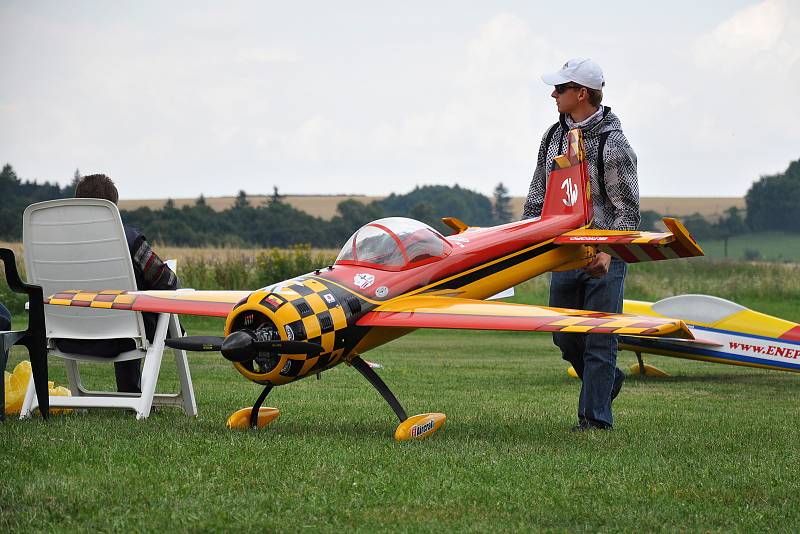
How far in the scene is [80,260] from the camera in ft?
24.0

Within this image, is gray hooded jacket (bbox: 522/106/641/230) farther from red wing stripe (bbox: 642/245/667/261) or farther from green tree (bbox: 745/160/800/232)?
green tree (bbox: 745/160/800/232)

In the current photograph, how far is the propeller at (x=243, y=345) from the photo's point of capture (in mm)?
6184

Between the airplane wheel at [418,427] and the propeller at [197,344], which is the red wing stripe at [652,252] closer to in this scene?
the airplane wheel at [418,427]

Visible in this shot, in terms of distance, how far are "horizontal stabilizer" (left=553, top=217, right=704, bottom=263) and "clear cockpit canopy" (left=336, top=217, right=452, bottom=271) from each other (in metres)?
1.24

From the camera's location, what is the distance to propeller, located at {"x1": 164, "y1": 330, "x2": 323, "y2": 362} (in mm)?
6184

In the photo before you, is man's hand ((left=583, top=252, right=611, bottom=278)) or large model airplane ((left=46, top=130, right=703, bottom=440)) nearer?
large model airplane ((left=46, top=130, right=703, bottom=440))

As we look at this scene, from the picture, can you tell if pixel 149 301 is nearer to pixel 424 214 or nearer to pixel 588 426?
pixel 588 426

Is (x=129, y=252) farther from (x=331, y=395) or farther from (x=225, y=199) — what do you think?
(x=225, y=199)

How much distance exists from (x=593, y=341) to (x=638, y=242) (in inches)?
30.8

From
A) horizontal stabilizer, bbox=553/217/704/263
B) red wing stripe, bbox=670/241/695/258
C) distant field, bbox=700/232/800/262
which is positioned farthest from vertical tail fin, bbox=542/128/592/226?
distant field, bbox=700/232/800/262

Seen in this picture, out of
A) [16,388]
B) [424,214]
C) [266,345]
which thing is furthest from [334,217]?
[266,345]

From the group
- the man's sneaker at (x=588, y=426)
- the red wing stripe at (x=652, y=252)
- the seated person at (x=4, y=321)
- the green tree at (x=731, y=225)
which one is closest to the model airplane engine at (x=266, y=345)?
the man's sneaker at (x=588, y=426)

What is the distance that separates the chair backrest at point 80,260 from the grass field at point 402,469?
0.66 metres

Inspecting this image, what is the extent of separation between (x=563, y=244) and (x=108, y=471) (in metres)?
4.12
